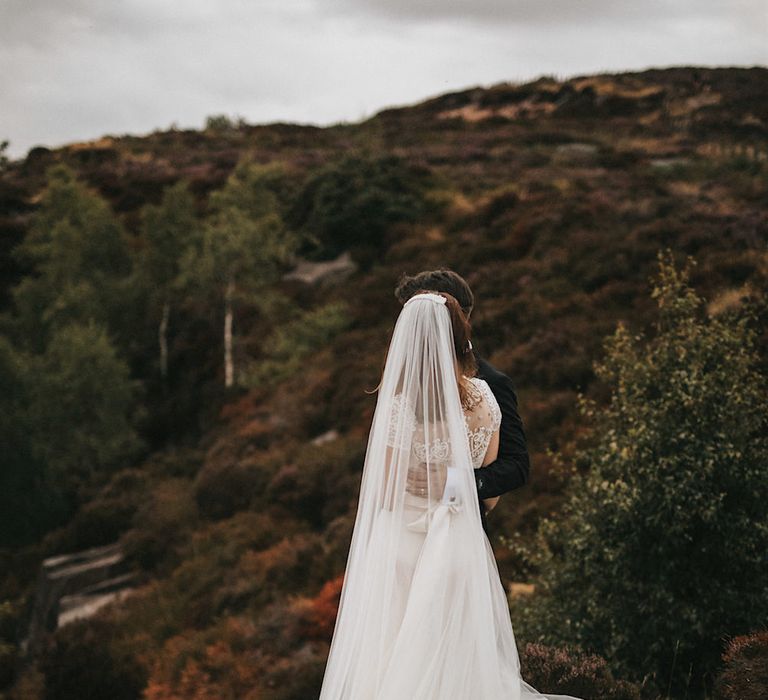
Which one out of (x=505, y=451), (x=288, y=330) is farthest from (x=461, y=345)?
(x=288, y=330)

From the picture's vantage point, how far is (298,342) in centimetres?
2155

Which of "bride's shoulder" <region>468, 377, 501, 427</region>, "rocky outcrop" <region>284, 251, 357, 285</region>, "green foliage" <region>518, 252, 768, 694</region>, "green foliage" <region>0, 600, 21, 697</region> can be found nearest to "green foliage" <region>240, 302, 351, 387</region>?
"rocky outcrop" <region>284, 251, 357, 285</region>

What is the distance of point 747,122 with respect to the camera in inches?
1307

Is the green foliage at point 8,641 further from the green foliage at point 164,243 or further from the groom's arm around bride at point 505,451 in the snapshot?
the groom's arm around bride at point 505,451

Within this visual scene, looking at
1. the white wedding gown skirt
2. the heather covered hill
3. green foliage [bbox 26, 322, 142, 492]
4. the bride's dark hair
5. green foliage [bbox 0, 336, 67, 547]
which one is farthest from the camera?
green foliage [bbox 26, 322, 142, 492]

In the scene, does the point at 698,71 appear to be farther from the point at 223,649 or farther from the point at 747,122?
the point at 223,649

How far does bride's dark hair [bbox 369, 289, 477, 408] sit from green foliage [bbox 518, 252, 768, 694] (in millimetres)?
2555

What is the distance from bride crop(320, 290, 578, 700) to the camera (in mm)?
3297

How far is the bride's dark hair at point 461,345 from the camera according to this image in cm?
338

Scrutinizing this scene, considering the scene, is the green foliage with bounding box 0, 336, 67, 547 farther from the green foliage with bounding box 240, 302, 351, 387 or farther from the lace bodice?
the lace bodice

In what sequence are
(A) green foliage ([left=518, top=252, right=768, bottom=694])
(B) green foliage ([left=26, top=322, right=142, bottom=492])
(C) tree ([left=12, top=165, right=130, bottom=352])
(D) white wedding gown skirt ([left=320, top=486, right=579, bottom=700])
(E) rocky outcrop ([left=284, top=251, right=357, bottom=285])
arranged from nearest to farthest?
1. (D) white wedding gown skirt ([left=320, top=486, right=579, bottom=700])
2. (A) green foliage ([left=518, top=252, right=768, bottom=694])
3. (B) green foliage ([left=26, top=322, right=142, bottom=492])
4. (E) rocky outcrop ([left=284, top=251, right=357, bottom=285])
5. (C) tree ([left=12, top=165, right=130, bottom=352])

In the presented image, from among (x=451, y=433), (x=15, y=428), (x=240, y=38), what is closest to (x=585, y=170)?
(x=15, y=428)

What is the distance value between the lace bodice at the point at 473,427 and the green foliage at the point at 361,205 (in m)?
22.0

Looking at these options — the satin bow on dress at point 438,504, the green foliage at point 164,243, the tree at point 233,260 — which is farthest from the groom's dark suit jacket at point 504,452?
the green foliage at point 164,243
